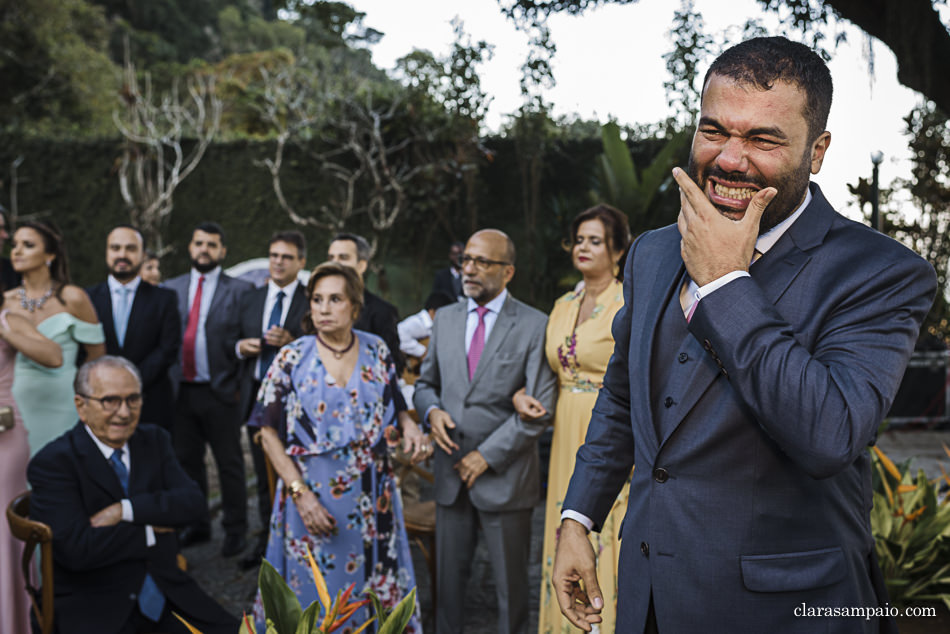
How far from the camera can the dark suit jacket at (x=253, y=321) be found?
524 centimetres

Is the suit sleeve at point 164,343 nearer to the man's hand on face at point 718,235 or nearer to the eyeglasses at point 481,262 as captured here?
the eyeglasses at point 481,262

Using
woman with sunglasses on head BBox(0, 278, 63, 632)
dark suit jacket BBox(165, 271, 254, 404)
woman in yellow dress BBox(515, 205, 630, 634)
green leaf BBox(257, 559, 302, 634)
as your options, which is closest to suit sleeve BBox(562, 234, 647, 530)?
green leaf BBox(257, 559, 302, 634)

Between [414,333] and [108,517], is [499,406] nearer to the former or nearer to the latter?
[108,517]

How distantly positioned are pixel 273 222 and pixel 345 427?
29.1ft

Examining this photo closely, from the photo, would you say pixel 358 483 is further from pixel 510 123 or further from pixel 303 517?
pixel 510 123

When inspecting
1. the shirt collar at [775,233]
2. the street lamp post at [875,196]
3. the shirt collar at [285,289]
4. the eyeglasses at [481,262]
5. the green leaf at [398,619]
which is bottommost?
the green leaf at [398,619]

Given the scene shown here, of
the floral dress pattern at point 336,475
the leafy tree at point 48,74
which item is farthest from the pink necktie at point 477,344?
the leafy tree at point 48,74

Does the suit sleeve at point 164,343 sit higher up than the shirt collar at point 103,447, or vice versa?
the suit sleeve at point 164,343

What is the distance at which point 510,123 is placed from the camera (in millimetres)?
10680

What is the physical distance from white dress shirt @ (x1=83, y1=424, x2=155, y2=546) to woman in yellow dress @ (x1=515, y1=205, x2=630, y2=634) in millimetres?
1669

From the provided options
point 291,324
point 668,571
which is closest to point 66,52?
point 291,324

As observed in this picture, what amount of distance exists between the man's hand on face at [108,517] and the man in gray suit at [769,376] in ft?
7.49

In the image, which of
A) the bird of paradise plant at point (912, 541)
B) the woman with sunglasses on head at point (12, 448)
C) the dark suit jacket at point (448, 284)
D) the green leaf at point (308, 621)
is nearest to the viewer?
the green leaf at point (308, 621)

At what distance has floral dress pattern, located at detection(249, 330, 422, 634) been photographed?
10.9ft
